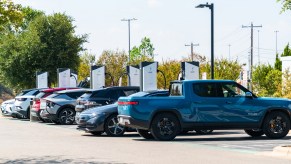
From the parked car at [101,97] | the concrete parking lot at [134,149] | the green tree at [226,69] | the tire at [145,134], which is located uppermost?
the green tree at [226,69]

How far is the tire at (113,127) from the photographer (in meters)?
24.3

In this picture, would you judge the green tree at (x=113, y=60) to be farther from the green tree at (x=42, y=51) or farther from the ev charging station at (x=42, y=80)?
the ev charging station at (x=42, y=80)

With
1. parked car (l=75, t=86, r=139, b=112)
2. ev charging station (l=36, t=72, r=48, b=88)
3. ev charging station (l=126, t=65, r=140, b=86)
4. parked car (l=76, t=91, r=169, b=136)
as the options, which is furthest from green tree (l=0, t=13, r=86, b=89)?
parked car (l=76, t=91, r=169, b=136)

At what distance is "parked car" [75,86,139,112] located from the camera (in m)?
27.2

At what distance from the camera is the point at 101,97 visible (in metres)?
27.4

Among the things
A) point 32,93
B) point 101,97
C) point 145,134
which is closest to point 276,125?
point 145,134

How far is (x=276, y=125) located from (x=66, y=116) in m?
12.4

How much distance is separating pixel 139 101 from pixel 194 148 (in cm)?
324

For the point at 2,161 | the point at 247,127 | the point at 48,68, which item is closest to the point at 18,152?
the point at 2,161

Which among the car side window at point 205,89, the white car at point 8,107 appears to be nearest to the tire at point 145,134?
the car side window at point 205,89

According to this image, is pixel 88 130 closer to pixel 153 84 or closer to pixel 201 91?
pixel 201 91

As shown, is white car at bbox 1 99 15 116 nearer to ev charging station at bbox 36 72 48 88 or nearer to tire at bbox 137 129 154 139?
ev charging station at bbox 36 72 48 88

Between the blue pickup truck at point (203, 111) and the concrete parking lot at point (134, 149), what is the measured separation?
435 millimetres

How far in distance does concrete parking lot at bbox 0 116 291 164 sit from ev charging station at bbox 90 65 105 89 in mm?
15371
